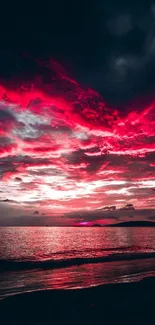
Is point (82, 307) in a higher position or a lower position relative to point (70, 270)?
higher

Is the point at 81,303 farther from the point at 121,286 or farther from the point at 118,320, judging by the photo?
the point at 121,286

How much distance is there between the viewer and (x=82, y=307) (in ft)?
51.3

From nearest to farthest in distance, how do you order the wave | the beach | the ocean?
the beach
the ocean
the wave

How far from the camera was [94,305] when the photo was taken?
15.8 meters

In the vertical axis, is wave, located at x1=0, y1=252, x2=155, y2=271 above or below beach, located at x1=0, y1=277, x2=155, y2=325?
below

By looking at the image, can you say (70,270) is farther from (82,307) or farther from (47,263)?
(82,307)

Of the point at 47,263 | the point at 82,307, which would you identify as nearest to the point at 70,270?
the point at 47,263

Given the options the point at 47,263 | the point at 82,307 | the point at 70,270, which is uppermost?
the point at 82,307

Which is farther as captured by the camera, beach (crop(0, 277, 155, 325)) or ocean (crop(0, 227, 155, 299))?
ocean (crop(0, 227, 155, 299))

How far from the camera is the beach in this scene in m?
14.0

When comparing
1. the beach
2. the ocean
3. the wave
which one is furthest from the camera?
the wave

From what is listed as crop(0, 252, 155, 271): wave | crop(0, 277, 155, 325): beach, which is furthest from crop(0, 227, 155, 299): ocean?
crop(0, 277, 155, 325): beach

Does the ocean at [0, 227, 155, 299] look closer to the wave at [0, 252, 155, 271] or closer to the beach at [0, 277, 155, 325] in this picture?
the wave at [0, 252, 155, 271]

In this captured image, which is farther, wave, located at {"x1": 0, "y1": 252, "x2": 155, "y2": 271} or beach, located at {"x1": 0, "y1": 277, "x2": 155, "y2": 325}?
wave, located at {"x1": 0, "y1": 252, "x2": 155, "y2": 271}
